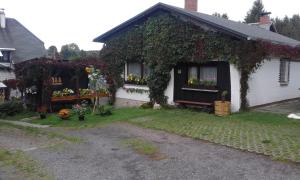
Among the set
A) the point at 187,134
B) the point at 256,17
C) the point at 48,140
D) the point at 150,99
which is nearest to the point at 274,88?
the point at 150,99

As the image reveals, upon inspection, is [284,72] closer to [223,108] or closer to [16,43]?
[223,108]

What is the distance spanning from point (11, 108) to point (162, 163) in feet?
43.6

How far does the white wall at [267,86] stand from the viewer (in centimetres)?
1571

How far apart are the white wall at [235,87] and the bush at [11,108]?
10.8 meters

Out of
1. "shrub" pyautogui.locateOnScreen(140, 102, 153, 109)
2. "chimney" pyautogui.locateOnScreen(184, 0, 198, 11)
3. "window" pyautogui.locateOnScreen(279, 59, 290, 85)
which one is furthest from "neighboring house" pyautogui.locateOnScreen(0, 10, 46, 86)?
"window" pyautogui.locateOnScreen(279, 59, 290, 85)

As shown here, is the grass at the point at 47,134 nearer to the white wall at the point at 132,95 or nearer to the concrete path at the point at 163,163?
the concrete path at the point at 163,163

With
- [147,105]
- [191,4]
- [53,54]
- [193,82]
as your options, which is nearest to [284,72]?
[193,82]

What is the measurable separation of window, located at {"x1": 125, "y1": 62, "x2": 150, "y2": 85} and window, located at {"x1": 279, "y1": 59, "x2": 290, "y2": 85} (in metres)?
6.57

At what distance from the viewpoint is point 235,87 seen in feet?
48.9

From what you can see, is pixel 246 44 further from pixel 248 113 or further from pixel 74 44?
pixel 74 44

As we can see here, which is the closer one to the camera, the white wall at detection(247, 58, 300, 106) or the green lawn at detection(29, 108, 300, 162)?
the green lawn at detection(29, 108, 300, 162)

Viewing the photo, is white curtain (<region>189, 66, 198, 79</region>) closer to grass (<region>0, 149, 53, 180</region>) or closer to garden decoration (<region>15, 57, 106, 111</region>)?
garden decoration (<region>15, 57, 106, 111</region>)

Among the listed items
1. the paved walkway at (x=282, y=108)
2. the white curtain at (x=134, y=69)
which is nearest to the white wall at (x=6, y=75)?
the white curtain at (x=134, y=69)

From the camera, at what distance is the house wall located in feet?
56.6
